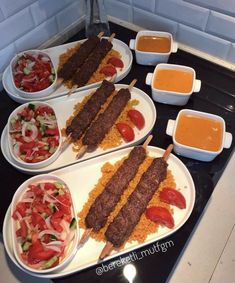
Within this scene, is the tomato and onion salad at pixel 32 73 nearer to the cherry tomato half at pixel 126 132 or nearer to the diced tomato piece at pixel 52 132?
the diced tomato piece at pixel 52 132

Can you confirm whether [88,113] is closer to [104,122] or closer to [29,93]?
[104,122]

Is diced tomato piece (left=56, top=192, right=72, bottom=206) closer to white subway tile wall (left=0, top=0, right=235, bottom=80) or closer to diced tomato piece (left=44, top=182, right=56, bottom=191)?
diced tomato piece (left=44, top=182, right=56, bottom=191)

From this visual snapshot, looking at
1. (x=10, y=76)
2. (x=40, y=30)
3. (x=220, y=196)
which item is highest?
(x=40, y=30)

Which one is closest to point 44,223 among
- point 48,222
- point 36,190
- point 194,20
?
point 48,222

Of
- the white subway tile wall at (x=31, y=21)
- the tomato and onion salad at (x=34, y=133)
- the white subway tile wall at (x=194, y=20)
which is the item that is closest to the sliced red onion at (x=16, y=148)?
the tomato and onion salad at (x=34, y=133)

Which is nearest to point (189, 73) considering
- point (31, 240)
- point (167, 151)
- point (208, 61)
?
point (208, 61)

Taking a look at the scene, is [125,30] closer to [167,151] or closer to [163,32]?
[163,32]
